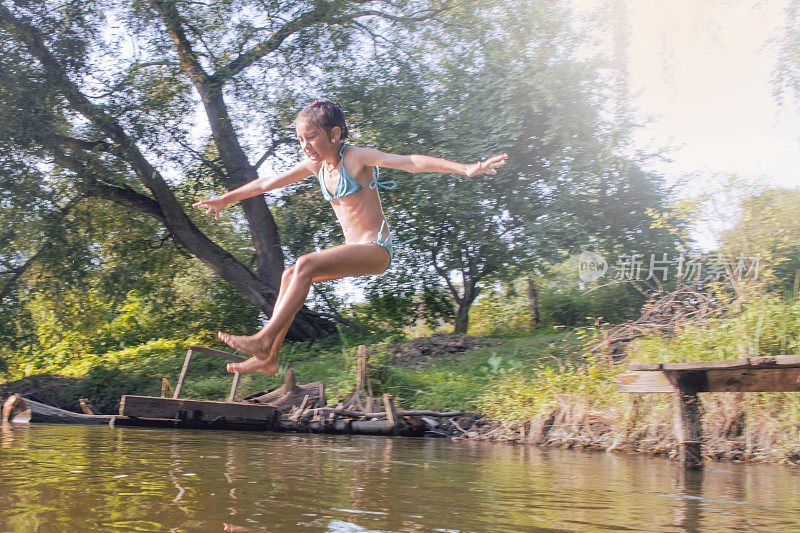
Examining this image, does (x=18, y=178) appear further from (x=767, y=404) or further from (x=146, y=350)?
(x=767, y=404)

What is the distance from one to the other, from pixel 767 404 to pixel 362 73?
1221 cm

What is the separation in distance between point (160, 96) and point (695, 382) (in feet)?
46.1

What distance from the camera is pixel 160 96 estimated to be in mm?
16641

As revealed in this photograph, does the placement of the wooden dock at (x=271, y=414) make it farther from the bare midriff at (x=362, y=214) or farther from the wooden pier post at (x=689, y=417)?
the bare midriff at (x=362, y=214)

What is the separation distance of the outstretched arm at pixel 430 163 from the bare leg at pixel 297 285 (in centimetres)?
55

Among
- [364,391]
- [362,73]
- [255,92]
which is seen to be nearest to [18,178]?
[255,92]

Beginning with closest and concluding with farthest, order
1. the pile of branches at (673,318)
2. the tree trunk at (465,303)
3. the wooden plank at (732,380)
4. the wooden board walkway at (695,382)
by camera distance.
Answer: the wooden board walkway at (695,382), the wooden plank at (732,380), the pile of branches at (673,318), the tree trunk at (465,303)

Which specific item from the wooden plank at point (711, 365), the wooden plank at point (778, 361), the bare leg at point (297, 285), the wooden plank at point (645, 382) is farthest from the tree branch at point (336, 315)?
the bare leg at point (297, 285)

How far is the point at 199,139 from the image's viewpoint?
59.5 feet

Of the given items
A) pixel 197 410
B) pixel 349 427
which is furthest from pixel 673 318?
pixel 197 410

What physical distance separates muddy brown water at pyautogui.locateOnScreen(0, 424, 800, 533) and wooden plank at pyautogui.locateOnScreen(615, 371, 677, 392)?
772 millimetres

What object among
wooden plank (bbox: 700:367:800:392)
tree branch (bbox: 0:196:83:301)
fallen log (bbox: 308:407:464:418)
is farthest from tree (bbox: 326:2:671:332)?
wooden plank (bbox: 700:367:800:392)

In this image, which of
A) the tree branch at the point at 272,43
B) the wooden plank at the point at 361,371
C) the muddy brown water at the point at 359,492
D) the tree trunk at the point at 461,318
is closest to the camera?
the muddy brown water at the point at 359,492

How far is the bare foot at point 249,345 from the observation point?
13.6 feet
